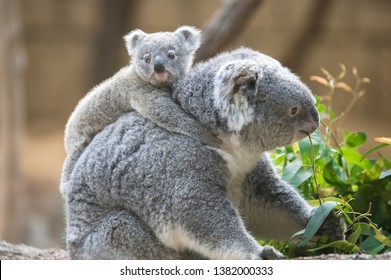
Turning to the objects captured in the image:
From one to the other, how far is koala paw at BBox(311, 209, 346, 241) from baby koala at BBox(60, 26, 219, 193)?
1.04m

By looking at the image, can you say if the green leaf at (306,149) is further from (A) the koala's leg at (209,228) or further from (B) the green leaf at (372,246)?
(A) the koala's leg at (209,228)

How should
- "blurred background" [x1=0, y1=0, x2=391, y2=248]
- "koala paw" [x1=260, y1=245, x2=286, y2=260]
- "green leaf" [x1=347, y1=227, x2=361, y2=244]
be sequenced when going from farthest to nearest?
"blurred background" [x1=0, y1=0, x2=391, y2=248] < "green leaf" [x1=347, y1=227, x2=361, y2=244] < "koala paw" [x1=260, y1=245, x2=286, y2=260]

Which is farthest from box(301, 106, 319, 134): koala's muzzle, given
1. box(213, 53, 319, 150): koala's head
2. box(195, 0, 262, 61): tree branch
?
box(195, 0, 262, 61): tree branch

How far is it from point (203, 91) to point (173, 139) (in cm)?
30

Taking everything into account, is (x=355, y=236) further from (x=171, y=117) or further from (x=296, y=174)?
(x=171, y=117)

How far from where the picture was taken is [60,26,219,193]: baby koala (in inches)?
154

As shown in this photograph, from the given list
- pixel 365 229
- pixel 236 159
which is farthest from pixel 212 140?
pixel 365 229

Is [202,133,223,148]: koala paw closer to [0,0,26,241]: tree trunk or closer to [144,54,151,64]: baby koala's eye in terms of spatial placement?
[144,54,151,64]: baby koala's eye

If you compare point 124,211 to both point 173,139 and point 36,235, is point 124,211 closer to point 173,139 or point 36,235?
point 173,139

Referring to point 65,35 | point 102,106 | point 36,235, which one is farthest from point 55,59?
point 102,106

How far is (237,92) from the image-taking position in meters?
3.58

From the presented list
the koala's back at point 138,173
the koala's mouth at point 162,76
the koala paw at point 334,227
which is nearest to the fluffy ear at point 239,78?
the koala's back at point 138,173

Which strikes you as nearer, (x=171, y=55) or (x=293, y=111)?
(x=293, y=111)

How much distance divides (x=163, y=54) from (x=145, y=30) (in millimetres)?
8831
